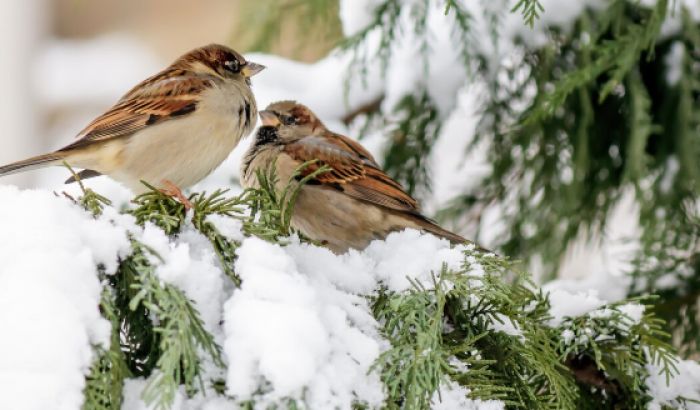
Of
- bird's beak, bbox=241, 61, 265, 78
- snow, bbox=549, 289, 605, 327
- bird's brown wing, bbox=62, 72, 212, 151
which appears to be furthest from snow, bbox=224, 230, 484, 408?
bird's beak, bbox=241, 61, 265, 78

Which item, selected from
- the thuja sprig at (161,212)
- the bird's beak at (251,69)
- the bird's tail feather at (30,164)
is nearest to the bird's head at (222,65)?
the bird's beak at (251,69)

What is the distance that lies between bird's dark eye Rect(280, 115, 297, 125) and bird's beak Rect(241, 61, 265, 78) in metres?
0.15

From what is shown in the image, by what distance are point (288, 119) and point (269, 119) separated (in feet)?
0.15

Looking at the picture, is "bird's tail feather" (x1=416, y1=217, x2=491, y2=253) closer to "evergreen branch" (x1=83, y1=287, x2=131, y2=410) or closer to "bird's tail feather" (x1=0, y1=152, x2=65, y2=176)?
"bird's tail feather" (x1=0, y1=152, x2=65, y2=176)

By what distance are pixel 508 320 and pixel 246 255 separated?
0.41m

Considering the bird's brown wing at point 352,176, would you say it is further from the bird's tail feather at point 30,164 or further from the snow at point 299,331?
the snow at point 299,331

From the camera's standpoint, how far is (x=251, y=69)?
80.3 inches

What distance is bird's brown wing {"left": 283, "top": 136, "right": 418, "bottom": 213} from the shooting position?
6.36ft

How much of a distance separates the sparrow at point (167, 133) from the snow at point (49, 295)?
84 cm

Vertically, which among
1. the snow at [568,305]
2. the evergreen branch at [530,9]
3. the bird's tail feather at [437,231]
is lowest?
the snow at [568,305]

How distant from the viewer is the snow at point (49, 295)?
77 cm

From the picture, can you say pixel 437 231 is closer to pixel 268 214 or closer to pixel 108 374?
pixel 268 214

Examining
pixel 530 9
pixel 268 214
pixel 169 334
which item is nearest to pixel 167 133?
pixel 268 214

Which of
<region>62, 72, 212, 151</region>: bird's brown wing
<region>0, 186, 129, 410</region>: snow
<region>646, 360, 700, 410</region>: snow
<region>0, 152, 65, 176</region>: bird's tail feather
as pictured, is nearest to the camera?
<region>0, 186, 129, 410</region>: snow
